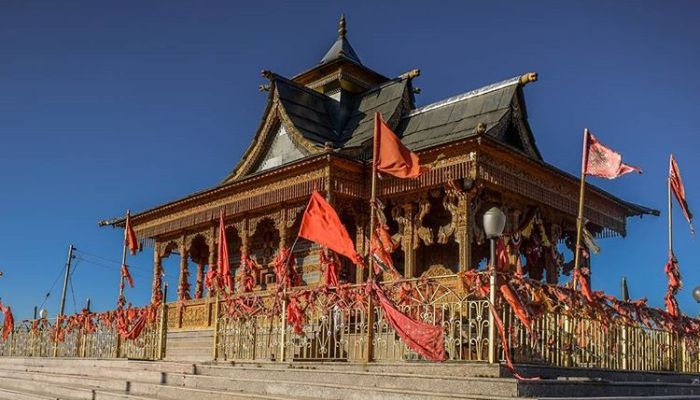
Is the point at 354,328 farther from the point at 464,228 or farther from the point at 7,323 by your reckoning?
the point at 7,323

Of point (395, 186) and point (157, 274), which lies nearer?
point (395, 186)

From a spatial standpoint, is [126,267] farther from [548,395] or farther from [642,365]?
[548,395]

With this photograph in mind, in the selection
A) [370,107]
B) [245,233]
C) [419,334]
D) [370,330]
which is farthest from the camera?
[370,107]

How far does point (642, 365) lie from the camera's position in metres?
12.5

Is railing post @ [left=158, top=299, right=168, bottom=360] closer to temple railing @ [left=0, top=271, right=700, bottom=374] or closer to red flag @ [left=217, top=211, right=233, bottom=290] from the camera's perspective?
temple railing @ [left=0, top=271, right=700, bottom=374]

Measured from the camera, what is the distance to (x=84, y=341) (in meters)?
20.0

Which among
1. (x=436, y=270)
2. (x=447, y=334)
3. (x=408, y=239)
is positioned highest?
(x=408, y=239)

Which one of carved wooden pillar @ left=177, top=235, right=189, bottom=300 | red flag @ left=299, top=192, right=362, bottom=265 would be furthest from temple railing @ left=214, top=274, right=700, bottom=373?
carved wooden pillar @ left=177, top=235, right=189, bottom=300

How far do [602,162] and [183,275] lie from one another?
44.1ft

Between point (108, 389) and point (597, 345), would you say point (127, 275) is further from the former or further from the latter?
point (597, 345)

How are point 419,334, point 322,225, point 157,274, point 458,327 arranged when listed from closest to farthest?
1. point 419,334
2. point 458,327
3. point 322,225
4. point 157,274

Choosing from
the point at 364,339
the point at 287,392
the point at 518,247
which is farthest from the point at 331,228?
the point at 518,247

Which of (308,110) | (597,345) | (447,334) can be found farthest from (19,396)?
(308,110)

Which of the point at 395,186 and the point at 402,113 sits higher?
the point at 402,113
